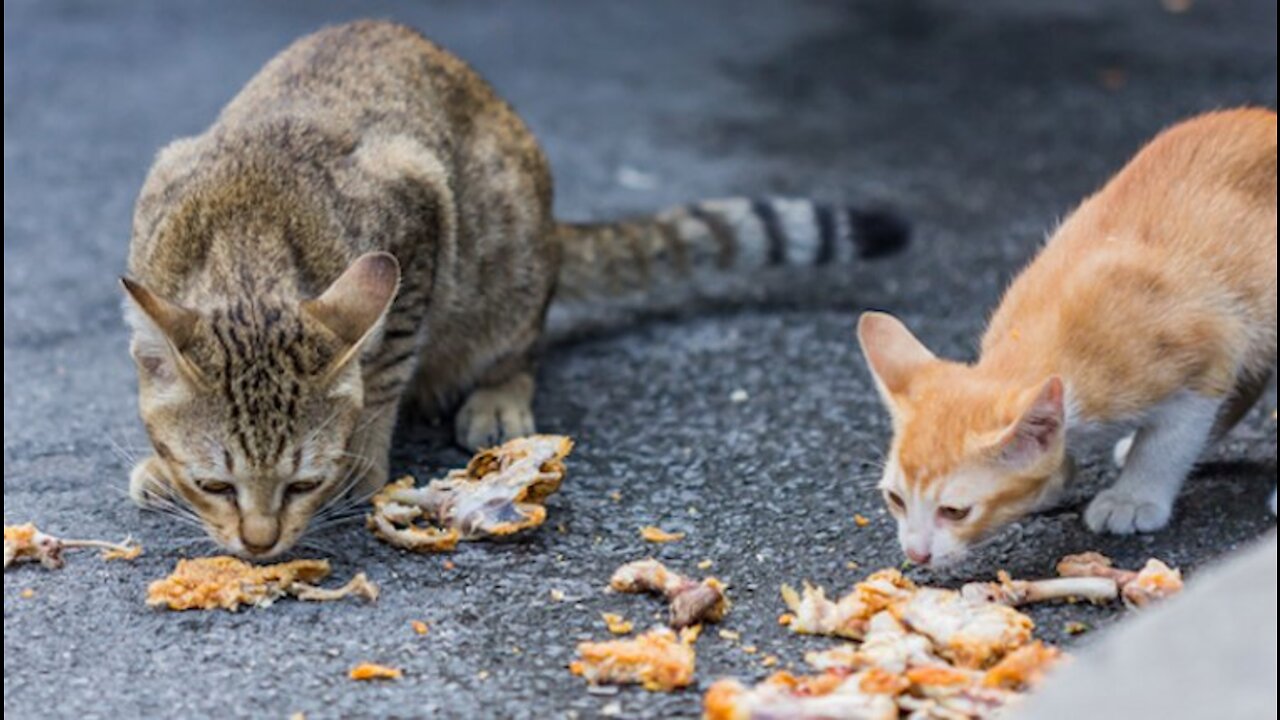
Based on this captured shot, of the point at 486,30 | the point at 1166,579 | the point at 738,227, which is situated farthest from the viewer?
the point at 486,30

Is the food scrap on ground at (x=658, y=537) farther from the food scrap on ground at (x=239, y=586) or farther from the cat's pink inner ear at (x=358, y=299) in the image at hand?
the cat's pink inner ear at (x=358, y=299)

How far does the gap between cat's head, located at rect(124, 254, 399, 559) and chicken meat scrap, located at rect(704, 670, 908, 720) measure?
1.23m

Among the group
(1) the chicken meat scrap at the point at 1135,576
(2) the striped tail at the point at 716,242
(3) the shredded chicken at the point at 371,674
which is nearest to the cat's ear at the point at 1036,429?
(1) the chicken meat scrap at the point at 1135,576

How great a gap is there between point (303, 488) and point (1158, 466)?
2.20 metres

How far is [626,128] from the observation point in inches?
352

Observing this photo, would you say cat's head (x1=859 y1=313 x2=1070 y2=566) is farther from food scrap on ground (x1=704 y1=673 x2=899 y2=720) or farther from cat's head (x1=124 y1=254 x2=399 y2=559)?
cat's head (x1=124 y1=254 x2=399 y2=559)

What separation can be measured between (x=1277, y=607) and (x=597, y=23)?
8.48m

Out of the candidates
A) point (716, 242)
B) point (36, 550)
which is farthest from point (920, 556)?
point (716, 242)

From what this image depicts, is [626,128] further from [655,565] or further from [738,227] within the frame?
[655,565]

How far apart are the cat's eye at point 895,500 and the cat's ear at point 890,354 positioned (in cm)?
23

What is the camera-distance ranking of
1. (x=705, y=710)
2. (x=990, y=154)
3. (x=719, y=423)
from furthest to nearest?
(x=990, y=154)
(x=719, y=423)
(x=705, y=710)

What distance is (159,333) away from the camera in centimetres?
419

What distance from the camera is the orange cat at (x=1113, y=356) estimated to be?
414cm

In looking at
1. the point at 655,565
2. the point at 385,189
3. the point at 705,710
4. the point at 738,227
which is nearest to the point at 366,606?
the point at 655,565
